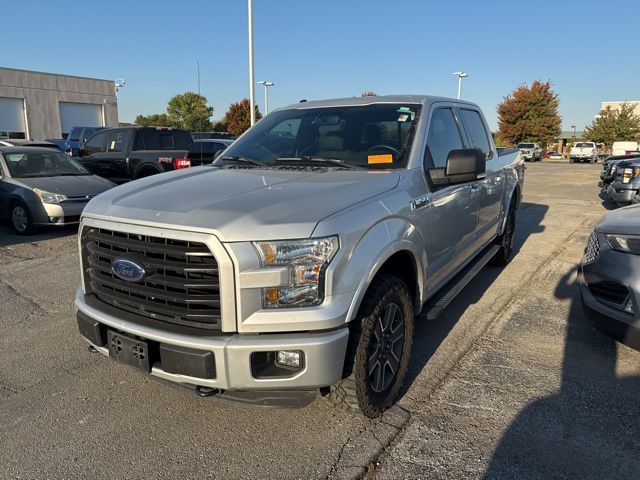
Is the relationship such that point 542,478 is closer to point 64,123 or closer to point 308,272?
point 308,272

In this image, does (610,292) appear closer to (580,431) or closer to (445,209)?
(580,431)

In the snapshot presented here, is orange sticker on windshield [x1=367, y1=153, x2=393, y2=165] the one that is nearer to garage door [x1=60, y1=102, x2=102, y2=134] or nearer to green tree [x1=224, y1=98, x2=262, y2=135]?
garage door [x1=60, y1=102, x2=102, y2=134]

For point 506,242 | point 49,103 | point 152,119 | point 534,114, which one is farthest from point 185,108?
point 506,242

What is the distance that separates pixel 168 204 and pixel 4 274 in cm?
452

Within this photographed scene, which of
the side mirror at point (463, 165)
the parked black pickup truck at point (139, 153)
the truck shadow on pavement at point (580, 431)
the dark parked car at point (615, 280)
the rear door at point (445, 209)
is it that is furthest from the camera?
the parked black pickup truck at point (139, 153)

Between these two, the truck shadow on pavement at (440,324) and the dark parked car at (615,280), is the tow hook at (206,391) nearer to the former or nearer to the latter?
the truck shadow on pavement at (440,324)

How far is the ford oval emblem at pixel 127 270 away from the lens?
2.46 m

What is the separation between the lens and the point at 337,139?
3.65m

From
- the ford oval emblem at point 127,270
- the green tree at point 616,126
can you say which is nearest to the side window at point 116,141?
the ford oval emblem at point 127,270

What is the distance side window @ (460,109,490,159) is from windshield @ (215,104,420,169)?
1.24 metres

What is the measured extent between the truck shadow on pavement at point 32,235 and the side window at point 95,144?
2868 millimetres

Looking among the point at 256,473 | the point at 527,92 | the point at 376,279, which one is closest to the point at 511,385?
the point at 376,279

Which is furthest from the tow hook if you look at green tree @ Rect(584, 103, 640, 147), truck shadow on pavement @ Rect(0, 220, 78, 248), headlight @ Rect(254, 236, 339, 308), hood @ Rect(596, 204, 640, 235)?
green tree @ Rect(584, 103, 640, 147)

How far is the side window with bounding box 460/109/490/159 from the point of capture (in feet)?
15.5
